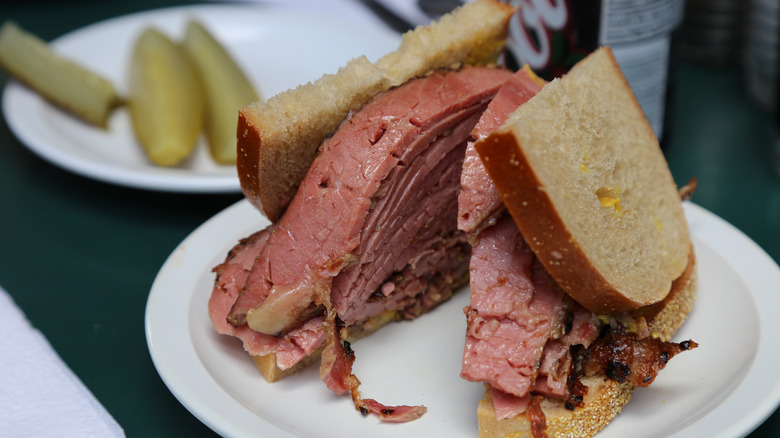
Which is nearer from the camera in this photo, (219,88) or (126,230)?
(126,230)

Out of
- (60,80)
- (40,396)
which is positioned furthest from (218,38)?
(40,396)

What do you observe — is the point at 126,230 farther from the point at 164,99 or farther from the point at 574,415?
the point at 574,415

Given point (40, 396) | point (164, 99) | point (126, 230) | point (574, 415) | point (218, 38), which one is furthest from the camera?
point (218, 38)

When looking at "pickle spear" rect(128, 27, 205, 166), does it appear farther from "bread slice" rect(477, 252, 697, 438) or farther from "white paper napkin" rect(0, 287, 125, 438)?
"bread slice" rect(477, 252, 697, 438)

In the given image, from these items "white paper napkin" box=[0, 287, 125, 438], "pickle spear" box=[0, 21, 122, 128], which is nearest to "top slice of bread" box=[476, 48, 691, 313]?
"white paper napkin" box=[0, 287, 125, 438]

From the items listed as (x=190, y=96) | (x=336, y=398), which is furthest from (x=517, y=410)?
(x=190, y=96)

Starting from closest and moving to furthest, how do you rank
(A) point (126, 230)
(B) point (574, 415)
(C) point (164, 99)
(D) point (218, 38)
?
(B) point (574, 415), (A) point (126, 230), (C) point (164, 99), (D) point (218, 38)
